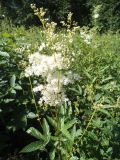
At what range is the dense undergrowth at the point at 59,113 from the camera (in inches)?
102

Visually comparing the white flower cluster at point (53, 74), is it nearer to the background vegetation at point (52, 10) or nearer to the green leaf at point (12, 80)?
the green leaf at point (12, 80)

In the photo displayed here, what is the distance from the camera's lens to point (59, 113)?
2.63m

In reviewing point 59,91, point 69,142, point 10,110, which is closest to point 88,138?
point 69,142

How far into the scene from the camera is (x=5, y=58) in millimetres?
3393

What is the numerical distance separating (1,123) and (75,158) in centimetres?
92

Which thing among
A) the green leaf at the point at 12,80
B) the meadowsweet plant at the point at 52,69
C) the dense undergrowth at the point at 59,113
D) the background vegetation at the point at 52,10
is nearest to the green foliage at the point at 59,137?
the dense undergrowth at the point at 59,113

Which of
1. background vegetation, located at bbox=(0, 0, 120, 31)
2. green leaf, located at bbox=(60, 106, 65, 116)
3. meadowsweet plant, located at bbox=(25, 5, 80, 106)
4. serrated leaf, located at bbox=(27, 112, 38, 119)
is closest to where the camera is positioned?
meadowsweet plant, located at bbox=(25, 5, 80, 106)

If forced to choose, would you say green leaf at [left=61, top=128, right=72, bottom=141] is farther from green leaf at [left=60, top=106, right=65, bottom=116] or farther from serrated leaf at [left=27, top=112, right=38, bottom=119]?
serrated leaf at [left=27, top=112, right=38, bottom=119]

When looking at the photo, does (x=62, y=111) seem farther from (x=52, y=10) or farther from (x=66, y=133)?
(x=52, y=10)

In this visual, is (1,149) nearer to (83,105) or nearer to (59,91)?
(83,105)

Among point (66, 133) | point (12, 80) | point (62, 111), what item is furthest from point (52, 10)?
point (66, 133)

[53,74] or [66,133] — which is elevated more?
[53,74]

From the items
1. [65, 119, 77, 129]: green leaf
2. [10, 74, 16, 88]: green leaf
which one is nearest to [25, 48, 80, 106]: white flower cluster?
[65, 119, 77, 129]: green leaf

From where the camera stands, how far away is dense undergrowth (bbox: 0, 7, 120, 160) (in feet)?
8.46
